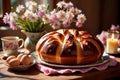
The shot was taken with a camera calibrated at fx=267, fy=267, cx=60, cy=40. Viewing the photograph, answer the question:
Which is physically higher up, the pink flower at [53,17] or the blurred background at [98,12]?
the blurred background at [98,12]

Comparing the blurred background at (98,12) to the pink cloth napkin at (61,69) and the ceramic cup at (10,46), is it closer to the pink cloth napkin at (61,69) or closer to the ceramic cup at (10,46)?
the ceramic cup at (10,46)

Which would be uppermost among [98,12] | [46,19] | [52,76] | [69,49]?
[98,12]

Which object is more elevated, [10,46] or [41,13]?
[41,13]

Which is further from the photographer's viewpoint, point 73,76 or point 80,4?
point 80,4

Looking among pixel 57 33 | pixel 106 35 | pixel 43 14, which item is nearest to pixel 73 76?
pixel 57 33

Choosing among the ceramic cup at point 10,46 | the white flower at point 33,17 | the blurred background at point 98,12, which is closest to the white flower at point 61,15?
the white flower at point 33,17

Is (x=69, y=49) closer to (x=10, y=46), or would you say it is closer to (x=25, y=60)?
(x=25, y=60)

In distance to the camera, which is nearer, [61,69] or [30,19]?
[61,69]

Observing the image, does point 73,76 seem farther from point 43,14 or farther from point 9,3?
point 9,3

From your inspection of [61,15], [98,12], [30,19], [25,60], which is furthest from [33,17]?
[98,12]
